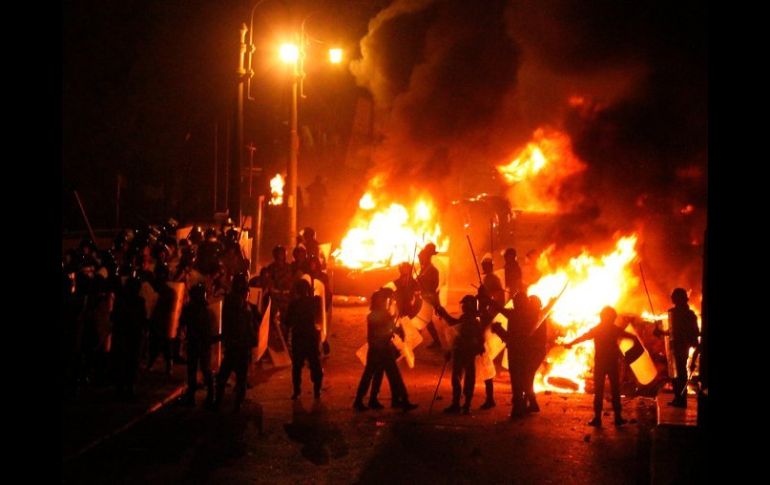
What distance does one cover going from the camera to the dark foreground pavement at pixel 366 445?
7879 mm

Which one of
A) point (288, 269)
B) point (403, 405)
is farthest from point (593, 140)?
point (403, 405)

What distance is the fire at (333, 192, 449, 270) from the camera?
20.9 metres

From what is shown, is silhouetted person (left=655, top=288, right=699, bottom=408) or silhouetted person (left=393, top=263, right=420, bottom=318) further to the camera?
silhouetted person (left=393, top=263, right=420, bottom=318)

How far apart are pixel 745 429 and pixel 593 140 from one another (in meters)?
11.5

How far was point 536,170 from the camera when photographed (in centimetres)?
1673

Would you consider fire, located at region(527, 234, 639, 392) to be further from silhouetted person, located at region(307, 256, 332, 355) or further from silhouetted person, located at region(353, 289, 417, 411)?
silhouetted person, located at region(307, 256, 332, 355)

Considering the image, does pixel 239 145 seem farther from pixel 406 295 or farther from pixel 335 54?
pixel 406 295

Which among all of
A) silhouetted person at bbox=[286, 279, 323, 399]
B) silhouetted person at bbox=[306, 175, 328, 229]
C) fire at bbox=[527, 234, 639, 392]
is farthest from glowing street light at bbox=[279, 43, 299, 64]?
silhouetted person at bbox=[306, 175, 328, 229]

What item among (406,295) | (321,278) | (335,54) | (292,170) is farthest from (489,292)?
(335,54)

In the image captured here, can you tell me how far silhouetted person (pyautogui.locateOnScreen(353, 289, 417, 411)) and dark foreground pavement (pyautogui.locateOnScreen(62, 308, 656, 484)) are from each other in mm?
206

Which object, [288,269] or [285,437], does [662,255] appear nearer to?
[288,269]

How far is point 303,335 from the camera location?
10.9m

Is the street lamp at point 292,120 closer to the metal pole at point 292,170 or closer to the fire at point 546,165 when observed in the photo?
the metal pole at point 292,170

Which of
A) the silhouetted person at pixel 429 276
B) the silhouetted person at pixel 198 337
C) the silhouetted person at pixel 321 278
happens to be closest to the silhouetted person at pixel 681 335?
the silhouetted person at pixel 429 276
